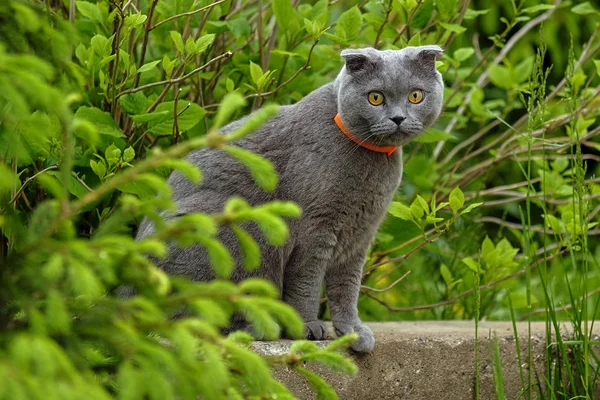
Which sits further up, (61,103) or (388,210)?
(61,103)

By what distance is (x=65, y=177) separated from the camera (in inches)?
47.3

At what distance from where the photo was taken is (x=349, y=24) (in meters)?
2.60

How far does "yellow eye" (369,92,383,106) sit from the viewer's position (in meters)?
2.29

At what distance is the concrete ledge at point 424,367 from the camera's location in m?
2.28

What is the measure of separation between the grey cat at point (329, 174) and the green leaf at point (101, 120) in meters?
0.22

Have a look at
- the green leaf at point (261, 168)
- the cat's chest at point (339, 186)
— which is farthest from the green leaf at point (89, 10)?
the green leaf at point (261, 168)

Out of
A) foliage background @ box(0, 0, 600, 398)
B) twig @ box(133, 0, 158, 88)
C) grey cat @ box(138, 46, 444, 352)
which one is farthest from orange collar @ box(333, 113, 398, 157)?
twig @ box(133, 0, 158, 88)

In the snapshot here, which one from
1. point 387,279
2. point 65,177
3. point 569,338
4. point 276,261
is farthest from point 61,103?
point 387,279

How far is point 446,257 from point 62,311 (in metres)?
2.51

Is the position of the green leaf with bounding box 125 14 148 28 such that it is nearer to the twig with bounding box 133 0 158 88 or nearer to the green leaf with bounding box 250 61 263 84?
the twig with bounding box 133 0 158 88

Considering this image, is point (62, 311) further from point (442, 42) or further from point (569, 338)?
point (442, 42)

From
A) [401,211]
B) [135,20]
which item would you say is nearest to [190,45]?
[135,20]

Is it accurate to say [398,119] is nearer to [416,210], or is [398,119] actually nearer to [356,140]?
[356,140]

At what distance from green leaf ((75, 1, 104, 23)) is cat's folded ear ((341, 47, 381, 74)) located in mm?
713
